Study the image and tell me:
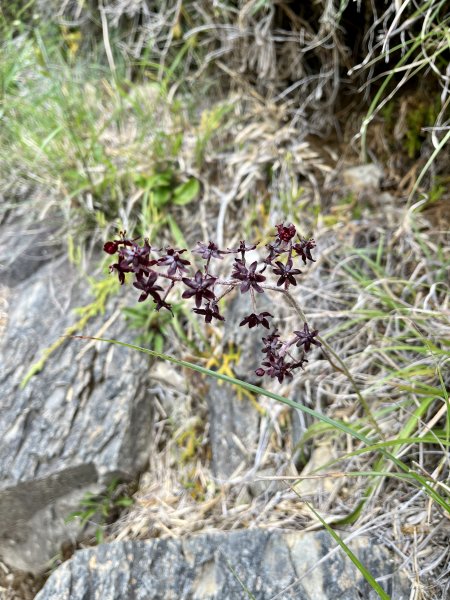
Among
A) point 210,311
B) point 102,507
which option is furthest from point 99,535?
point 210,311

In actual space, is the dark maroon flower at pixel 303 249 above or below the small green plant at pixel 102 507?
above

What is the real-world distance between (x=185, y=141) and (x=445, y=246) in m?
1.26

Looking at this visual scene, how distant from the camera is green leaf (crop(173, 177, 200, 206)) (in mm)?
2322

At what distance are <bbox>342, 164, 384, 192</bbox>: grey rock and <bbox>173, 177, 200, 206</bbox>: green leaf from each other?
646 millimetres

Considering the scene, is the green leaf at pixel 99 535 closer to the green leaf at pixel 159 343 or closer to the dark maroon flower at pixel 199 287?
the green leaf at pixel 159 343

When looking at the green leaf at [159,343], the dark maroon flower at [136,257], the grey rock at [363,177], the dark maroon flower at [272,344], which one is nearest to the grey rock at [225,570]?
the dark maroon flower at [272,344]

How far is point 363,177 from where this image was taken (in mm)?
2162

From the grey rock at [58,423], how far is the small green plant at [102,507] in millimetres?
30

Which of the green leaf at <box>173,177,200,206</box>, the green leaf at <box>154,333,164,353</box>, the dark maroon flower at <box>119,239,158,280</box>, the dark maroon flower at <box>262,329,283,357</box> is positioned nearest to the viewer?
the dark maroon flower at <box>119,239,158,280</box>

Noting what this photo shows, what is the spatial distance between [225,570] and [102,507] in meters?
0.72

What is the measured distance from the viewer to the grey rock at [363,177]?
2.14 metres

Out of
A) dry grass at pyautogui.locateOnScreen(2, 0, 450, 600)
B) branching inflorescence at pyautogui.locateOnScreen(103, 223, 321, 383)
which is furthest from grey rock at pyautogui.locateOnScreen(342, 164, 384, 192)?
branching inflorescence at pyautogui.locateOnScreen(103, 223, 321, 383)

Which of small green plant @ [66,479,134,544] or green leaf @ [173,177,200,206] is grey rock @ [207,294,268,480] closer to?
small green plant @ [66,479,134,544]

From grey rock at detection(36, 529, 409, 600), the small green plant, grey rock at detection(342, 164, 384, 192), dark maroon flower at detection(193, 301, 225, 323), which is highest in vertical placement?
grey rock at detection(342, 164, 384, 192)
